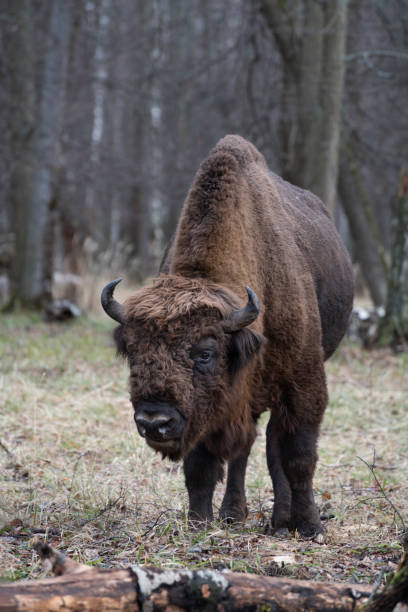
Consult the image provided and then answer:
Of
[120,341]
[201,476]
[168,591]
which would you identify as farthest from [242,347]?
[168,591]

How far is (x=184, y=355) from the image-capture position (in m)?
3.85

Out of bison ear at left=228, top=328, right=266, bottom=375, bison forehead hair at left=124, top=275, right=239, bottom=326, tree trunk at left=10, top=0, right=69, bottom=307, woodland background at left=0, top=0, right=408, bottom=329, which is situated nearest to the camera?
bison forehead hair at left=124, top=275, right=239, bottom=326

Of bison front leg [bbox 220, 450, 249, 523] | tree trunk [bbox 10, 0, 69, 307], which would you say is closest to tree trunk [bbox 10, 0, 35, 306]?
tree trunk [bbox 10, 0, 69, 307]

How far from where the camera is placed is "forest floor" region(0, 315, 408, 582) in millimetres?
3781

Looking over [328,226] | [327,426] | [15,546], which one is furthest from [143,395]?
[327,426]

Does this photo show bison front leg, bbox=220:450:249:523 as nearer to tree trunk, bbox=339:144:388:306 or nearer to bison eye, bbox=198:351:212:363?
bison eye, bbox=198:351:212:363

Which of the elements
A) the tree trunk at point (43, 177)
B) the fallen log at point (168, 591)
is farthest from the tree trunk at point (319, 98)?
the fallen log at point (168, 591)

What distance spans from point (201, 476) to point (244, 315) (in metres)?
1.30

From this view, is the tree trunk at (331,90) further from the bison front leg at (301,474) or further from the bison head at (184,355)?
the bison head at (184,355)

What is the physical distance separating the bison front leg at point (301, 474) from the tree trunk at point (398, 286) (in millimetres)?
6281

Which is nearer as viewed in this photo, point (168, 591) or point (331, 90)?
point (168, 591)

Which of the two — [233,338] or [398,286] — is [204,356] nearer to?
[233,338]

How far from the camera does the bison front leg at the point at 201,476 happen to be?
4668 millimetres

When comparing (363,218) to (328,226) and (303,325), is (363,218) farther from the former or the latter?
(303,325)
